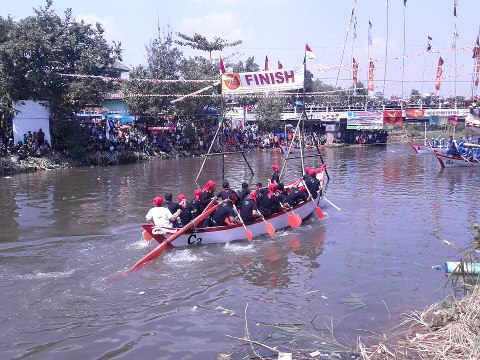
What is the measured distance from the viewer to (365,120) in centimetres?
4803

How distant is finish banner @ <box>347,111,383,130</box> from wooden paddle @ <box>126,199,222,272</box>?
37.3 metres

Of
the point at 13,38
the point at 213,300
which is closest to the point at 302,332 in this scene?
the point at 213,300

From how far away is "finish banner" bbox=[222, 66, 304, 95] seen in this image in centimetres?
1908

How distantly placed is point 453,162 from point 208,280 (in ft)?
78.8

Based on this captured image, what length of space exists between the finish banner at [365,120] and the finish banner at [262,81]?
2979 cm

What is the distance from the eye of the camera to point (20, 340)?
7.59 metres

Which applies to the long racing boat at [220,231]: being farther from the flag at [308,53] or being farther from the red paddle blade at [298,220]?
the flag at [308,53]

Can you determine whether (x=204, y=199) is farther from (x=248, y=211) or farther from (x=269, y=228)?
(x=269, y=228)

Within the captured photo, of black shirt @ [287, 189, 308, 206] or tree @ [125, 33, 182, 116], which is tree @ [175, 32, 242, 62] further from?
black shirt @ [287, 189, 308, 206]

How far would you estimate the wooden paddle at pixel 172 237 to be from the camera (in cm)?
1097

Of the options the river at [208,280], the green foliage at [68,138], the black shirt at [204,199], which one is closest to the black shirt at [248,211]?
the river at [208,280]

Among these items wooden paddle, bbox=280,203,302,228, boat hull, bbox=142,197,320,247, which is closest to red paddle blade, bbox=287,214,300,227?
wooden paddle, bbox=280,203,302,228

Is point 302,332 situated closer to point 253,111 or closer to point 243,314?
point 243,314

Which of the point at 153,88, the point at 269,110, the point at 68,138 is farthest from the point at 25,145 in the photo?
the point at 269,110
